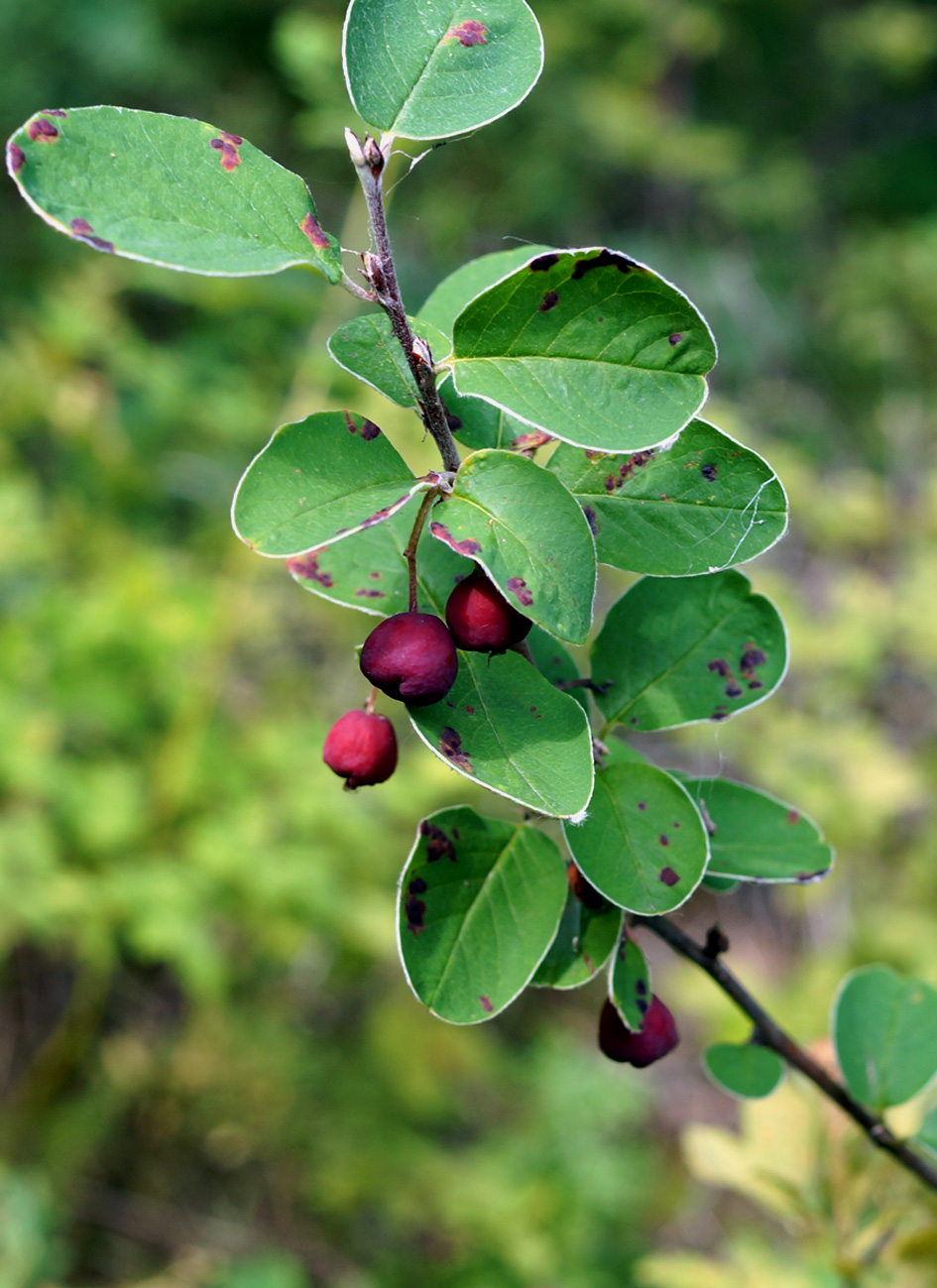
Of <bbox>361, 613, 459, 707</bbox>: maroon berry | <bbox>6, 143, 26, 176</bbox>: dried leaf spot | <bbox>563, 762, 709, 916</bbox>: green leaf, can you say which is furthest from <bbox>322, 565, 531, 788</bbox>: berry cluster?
<bbox>6, 143, 26, 176</bbox>: dried leaf spot

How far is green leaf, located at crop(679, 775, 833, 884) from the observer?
21.5 inches

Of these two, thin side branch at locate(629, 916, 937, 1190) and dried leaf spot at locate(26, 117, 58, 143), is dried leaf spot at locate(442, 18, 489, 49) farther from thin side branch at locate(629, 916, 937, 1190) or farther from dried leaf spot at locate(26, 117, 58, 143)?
thin side branch at locate(629, 916, 937, 1190)

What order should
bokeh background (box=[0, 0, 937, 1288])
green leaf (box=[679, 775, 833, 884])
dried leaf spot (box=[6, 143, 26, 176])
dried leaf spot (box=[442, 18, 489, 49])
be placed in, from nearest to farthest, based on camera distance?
dried leaf spot (box=[6, 143, 26, 176]) < dried leaf spot (box=[442, 18, 489, 49]) < green leaf (box=[679, 775, 833, 884]) < bokeh background (box=[0, 0, 937, 1288])

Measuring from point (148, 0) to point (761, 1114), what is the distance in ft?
20.0

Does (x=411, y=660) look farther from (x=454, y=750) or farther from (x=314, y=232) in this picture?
(x=314, y=232)

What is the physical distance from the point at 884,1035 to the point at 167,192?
68 cm

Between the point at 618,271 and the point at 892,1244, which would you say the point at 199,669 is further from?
the point at 618,271

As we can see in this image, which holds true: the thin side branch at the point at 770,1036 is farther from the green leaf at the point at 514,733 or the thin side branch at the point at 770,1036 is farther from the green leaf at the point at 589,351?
the green leaf at the point at 589,351

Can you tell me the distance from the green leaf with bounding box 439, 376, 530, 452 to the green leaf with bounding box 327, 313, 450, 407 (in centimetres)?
6

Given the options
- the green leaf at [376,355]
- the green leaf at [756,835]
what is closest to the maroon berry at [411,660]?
the green leaf at [376,355]

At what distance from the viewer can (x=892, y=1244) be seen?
79cm

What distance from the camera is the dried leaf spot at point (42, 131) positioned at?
0.35 metres

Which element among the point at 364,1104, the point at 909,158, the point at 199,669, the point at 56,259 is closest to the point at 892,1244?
the point at 364,1104

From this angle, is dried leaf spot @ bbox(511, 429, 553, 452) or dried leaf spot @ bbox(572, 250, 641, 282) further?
dried leaf spot @ bbox(511, 429, 553, 452)
